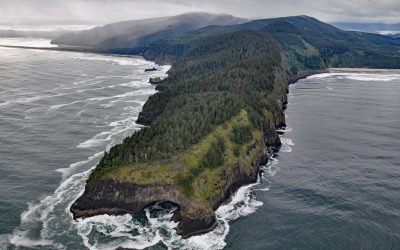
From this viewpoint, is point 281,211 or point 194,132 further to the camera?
point 194,132

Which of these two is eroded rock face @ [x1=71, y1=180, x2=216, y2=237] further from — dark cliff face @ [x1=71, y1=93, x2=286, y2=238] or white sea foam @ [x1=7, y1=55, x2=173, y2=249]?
white sea foam @ [x1=7, y1=55, x2=173, y2=249]

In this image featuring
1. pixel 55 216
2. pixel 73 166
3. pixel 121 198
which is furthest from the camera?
pixel 73 166

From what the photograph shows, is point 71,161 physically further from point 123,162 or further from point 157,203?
point 157,203

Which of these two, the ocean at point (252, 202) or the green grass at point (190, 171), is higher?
the green grass at point (190, 171)

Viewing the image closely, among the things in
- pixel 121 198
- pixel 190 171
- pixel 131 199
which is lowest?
pixel 131 199

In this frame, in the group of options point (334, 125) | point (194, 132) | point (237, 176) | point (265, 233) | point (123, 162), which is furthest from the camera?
point (334, 125)

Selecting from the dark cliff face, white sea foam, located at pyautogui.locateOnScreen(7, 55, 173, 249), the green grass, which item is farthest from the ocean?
the green grass

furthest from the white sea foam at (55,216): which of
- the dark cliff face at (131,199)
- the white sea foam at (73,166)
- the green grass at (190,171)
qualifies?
the green grass at (190,171)

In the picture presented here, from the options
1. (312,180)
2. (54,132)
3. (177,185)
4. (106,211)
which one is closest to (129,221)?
(106,211)

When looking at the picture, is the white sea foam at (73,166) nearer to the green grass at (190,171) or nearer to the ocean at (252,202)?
the ocean at (252,202)

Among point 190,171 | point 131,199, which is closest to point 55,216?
point 131,199

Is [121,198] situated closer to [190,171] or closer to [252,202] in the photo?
[190,171]
